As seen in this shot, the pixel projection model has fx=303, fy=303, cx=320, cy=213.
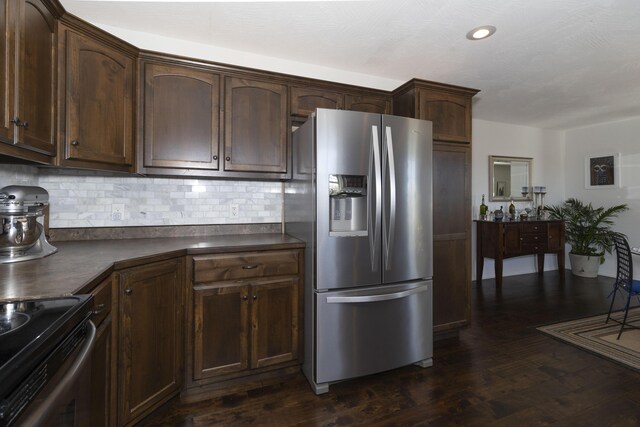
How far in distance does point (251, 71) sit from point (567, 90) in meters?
3.48

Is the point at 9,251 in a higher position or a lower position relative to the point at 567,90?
lower

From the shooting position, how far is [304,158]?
6.97ft

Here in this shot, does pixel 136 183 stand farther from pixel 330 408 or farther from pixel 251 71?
pixel 330 408

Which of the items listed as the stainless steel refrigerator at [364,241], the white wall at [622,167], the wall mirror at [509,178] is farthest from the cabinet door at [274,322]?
the white wall at [622,167]

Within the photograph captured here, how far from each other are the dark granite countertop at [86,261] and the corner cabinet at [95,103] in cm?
51

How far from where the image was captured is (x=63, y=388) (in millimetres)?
753

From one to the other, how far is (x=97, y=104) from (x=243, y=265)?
1.31 metres

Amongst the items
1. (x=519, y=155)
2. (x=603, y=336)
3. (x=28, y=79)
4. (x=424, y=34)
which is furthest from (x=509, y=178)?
(x=28, y=79)

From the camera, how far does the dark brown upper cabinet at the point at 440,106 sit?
8.39 ft

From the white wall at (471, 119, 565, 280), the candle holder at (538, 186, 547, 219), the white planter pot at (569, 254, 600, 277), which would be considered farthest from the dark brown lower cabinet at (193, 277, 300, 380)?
the white planter pot at (569, 254, 600, 277)

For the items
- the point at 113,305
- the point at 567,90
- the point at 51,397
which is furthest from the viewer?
the point at 567,90

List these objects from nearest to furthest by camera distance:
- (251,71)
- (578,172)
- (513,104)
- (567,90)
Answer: (251,71) → (567,90) → (513,104) → (578,172)

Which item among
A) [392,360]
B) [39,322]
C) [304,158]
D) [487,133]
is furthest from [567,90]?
[39,322]

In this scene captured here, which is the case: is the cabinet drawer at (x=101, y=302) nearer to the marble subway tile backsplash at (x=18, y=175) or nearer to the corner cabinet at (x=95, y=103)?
the corner cabinet at (x=95, y=103)
